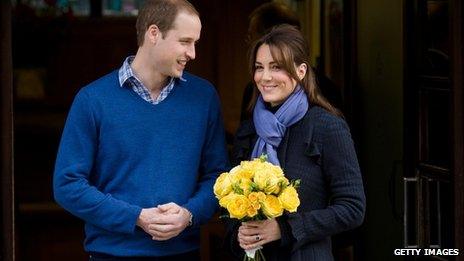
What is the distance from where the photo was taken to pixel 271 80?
10.7 feet

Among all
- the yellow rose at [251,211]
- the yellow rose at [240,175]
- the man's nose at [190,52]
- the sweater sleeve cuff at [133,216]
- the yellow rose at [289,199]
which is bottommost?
the sweater sleeve cuff at [133,216]

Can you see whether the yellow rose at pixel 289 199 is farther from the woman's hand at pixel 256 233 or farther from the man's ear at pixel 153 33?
the man's ear at pixel 153 33

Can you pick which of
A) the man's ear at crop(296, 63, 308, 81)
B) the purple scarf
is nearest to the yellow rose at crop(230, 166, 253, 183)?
the purple scarf

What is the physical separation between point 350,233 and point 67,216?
2482 mm

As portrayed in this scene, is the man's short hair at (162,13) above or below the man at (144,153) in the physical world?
above

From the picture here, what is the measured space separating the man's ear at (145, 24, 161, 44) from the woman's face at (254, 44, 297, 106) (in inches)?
13.4

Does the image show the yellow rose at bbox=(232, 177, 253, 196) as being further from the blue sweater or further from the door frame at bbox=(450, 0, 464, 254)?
the door frame at bbox=(450, 0, 464, 254)

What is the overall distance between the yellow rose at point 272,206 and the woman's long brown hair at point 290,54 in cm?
45

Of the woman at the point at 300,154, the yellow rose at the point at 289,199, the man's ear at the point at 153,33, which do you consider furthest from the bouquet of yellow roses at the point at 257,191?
the man's ear at the point at 153,33

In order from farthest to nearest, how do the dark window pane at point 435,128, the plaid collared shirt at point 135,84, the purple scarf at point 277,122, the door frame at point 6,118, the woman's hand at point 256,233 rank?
the dark window pane at point 435,128 → the door frame at point 6,118 → the plaid collared shirt at point 135,84 → the purple scarf at point 277,122 → the woman's hand at point 256,233

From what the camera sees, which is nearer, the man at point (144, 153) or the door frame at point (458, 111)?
the man at point (144, 153)

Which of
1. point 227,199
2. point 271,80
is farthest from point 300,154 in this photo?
point 227,199

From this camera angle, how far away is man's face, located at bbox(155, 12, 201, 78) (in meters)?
3.33

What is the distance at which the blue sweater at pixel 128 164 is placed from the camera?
3285mm
